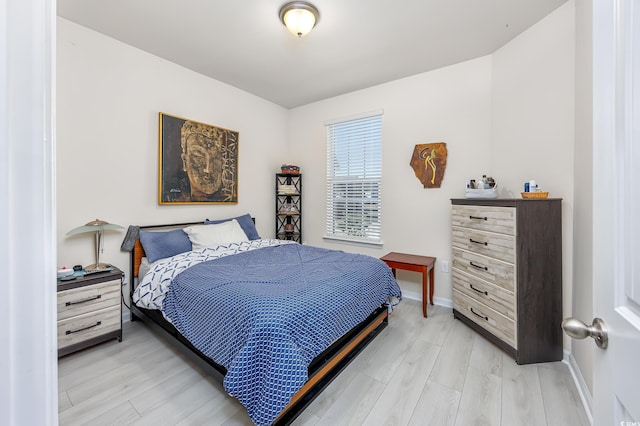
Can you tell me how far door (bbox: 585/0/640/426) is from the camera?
0.52m

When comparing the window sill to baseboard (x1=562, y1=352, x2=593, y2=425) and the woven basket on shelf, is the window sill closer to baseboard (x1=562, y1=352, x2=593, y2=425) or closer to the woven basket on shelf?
the woven basket on shelf

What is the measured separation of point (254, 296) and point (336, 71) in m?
2.72

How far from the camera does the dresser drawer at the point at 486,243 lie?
6.75ft

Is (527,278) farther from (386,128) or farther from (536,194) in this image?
(386,128)

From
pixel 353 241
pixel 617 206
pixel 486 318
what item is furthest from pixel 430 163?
pixel 617 206

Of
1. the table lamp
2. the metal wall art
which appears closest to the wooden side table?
the metal wall art

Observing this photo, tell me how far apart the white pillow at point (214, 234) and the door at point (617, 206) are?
2831mm

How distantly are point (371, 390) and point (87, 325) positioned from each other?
87.8 inches

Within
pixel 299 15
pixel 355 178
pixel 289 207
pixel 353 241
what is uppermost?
pixel 299 15

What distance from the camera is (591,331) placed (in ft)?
2.05

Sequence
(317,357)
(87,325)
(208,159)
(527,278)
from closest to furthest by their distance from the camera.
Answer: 1. (317,357)
2. (527,278)
3. (87,325)
4. (208,159)

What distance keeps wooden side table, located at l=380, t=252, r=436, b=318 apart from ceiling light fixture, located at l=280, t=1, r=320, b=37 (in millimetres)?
2386

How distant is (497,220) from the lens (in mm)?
2154

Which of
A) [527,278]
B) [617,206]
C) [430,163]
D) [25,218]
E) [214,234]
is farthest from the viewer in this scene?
[430,163]
